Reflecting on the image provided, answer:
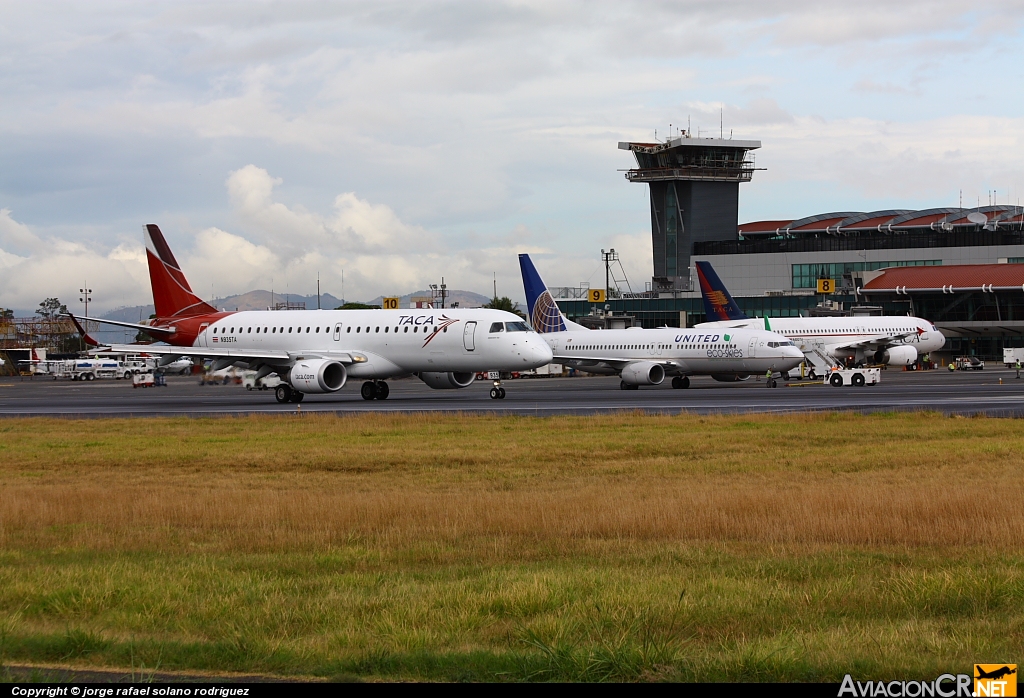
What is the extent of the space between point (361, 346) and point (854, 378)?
101 ft

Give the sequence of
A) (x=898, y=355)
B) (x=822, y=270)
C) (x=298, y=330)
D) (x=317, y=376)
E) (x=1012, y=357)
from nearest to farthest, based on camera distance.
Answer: (x=317, y=376) → (x=298, y=330) → (x=898, y=355) → (x=1012, y=357) → (x=822, y=270)

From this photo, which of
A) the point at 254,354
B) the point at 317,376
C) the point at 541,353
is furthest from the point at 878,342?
the point at 254,354

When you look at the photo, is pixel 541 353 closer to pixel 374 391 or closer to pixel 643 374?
pixel 374 391

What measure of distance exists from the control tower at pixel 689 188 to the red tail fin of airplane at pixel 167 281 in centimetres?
11825

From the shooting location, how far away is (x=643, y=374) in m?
63.6

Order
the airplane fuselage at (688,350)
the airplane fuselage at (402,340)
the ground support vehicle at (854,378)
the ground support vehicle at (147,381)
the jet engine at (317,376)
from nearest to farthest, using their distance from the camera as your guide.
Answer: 1. the jet engine at (317,376)
2. the airplane fuselage at (402,340)
3. the airplane fuselage at (688,350)
4. the ground support vehicle at (854,378)
5. the ground support vehicle at (147,381)

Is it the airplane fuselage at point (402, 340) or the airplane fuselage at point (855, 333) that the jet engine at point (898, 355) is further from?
the airplane fuselage at point (402, 340)

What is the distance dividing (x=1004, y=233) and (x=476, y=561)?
153712 millimetres

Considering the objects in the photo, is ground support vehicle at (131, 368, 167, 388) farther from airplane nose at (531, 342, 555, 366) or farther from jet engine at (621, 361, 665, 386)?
airplane nose at (531, 342, 555, 366)

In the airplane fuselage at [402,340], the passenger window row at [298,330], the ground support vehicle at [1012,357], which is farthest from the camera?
the ground support vehicle at [1012,357]

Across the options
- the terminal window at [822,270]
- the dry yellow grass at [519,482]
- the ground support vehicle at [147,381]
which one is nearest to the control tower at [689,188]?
the terminal window at [822,270]

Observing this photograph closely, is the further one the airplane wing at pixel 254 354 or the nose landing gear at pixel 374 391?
the nose landing gear at pixel 374 391

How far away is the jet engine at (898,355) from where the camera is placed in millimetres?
84125

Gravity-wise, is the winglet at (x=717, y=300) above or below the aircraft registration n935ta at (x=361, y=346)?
above
